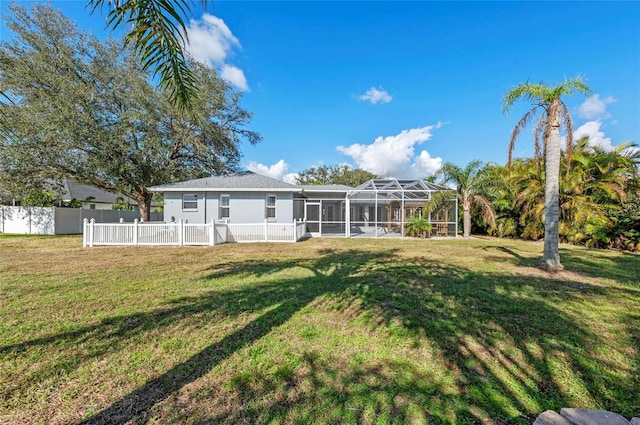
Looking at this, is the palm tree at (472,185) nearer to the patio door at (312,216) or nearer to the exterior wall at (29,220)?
the patio door at (312,216)

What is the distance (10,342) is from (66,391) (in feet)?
5.60

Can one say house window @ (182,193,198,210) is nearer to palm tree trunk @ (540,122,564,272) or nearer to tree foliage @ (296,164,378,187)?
palm tree trunk @ (540,122,564,272)

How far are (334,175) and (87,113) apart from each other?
3319cm

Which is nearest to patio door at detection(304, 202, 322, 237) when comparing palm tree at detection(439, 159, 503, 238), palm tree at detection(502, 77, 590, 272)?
palm tree at detection(439, 159, 503, 238)

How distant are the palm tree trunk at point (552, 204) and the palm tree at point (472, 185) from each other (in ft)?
27.2

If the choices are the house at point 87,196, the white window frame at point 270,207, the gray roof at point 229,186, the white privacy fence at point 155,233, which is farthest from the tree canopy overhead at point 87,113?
the house at point 87,196

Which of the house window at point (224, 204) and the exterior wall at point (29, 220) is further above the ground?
the house window at point (224, 204)

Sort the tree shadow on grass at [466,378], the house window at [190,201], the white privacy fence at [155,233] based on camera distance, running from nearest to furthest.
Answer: the tree shadow on grass at [466,378]
the white privacy fence at [155,233]
the house window at [190,201]

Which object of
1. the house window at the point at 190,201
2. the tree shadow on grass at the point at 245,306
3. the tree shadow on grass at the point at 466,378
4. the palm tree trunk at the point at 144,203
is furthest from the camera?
the palm tree trunk at the point at 144,203

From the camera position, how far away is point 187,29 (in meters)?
2.91

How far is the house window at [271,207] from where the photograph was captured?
15977mm

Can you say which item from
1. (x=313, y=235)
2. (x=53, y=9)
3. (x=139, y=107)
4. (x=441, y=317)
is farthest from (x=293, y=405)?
(x=53, y=9)

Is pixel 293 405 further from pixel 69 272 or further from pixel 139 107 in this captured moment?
pixel 139 107

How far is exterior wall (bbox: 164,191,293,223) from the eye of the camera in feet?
50.9
